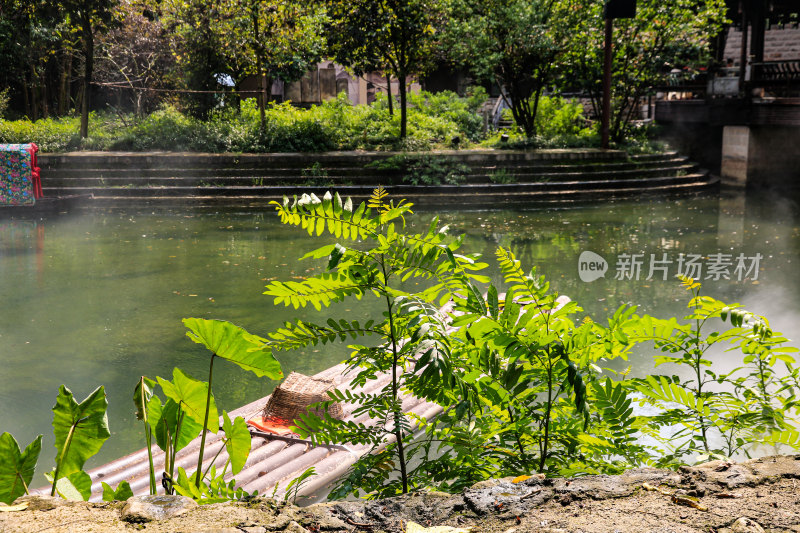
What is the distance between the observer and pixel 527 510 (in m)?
1.64

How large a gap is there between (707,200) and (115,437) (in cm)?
1372

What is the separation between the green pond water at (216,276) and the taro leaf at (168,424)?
2621 mm

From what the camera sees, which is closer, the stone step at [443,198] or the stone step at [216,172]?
the stone step at [443,198]

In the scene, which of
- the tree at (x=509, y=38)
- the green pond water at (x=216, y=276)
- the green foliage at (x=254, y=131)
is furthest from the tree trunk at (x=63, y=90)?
the tree at (x=509, y=38)

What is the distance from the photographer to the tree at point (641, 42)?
17.4m

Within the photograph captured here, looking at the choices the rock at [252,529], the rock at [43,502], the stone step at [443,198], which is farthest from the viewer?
the stone step at [443,198]

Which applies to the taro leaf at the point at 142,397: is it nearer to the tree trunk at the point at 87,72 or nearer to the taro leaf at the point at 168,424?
the taro leaf at the point at 168,424

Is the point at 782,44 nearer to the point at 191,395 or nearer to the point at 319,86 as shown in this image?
the point at 319,86

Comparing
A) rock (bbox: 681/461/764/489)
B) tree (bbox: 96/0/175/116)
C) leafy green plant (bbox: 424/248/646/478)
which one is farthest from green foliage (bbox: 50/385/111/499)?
tree (bbox: 96/0/175/116)

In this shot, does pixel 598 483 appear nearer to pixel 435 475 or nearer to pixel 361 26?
pixel 435 475

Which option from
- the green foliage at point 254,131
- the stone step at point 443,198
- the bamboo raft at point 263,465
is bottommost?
the bamboo raft at point 263,465

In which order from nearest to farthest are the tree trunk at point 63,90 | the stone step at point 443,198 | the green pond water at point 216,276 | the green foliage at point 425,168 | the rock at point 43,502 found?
the rock at point 43,502
the green pond water at point 216,276
the stone step at point 443,198
the green foliage at point 425,168
the tree trunk at point 63,90

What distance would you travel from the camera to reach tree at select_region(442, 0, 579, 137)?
685 inches

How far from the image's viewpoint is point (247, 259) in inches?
401
